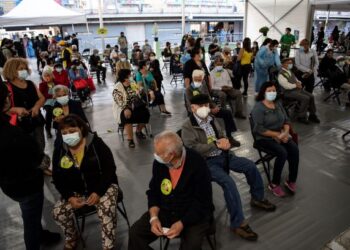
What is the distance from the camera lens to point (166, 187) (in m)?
2.12

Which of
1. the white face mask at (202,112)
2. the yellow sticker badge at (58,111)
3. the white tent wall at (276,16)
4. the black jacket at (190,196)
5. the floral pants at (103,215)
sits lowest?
the floral pants at (103,215)

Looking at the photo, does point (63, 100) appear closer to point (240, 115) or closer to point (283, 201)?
point (283, 201)

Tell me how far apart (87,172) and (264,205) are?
180cm

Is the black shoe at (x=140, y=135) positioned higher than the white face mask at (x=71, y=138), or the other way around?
the white face mask at (x=71, y=138)

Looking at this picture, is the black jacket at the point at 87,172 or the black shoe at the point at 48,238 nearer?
the black jacket at the point at 87,172

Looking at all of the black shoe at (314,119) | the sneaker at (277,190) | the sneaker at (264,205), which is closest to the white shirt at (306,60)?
the black shoe at (314,119)

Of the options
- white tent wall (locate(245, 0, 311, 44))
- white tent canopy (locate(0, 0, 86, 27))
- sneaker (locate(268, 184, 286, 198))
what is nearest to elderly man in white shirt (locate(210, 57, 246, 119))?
sneaker (locate(268, 184, 286, 198))

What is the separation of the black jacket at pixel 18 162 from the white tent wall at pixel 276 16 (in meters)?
11.5

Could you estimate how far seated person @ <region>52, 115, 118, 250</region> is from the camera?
2.37 metres

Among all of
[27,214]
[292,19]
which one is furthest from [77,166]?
[292,19]

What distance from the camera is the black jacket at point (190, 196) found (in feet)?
6.80

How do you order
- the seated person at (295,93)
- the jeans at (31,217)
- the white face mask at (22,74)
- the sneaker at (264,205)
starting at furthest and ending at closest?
the seated person at (295,93) → the white face mask at (22,74) → the sneaker at (264,205) → the jeans at (31,217)

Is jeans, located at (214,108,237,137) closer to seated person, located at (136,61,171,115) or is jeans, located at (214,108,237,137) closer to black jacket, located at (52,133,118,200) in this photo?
seated person, located at (136,61,171,115)

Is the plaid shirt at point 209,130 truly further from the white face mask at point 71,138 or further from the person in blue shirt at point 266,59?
the person in blue shirt at point 266,59
